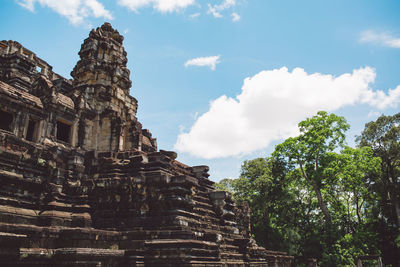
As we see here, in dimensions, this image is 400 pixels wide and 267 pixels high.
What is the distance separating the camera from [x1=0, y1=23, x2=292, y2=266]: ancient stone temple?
8461 millimetres

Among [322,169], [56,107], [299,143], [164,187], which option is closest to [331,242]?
[322,169]

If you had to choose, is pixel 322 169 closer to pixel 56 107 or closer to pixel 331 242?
pixel 331 242

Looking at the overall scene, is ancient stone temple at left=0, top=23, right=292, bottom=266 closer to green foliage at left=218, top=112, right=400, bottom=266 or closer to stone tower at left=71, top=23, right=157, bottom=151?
stone tower at left=71, top=23, right=157, bottom=151

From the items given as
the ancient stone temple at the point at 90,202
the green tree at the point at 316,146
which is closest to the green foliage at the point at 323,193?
the green tree at the point at 316,146

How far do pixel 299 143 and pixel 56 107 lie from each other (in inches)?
803

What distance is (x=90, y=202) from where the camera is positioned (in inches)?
435

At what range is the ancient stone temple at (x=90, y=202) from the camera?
846 cm

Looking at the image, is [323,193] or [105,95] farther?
[323,193]

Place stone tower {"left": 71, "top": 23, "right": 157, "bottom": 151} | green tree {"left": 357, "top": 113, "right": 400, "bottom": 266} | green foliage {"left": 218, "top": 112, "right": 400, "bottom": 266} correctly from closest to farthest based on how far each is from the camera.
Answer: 1. stone tower {"left": 71, "top": 23, "right": 157, "bottom": 151}
2. green foliage {"left": 218, "top": 112, "right": 400, "bottom": 266}
3. green tree {"left": 357, "top": 113, "right": 400, "bottom": 266}

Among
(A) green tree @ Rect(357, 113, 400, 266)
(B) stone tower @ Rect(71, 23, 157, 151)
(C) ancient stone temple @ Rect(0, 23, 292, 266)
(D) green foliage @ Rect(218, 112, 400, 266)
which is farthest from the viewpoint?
(A) green tree @ Rect(357, 113, 400, 266)

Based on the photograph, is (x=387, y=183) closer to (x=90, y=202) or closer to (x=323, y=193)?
(x=323, y=193)

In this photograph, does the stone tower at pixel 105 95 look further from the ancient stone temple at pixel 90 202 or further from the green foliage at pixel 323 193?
the green foliage at pixel 323 193

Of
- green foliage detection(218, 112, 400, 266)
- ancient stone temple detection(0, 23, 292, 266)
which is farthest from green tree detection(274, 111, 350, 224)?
ancient stone temple detection(0, 23, 292, 266)

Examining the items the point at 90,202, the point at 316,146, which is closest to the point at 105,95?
the point at 90,202
